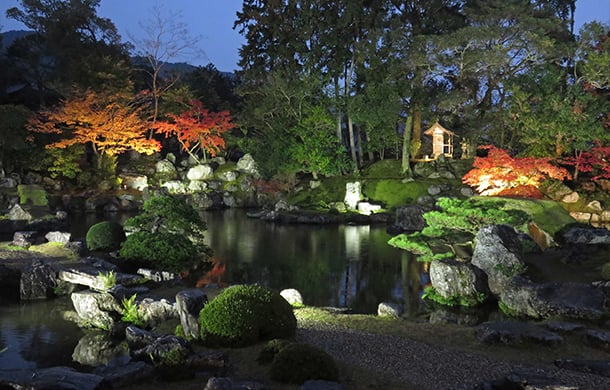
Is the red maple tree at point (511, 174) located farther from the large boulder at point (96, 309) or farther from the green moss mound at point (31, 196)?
the green moss mound at point (31, 196)

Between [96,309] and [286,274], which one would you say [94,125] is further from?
[96,309]

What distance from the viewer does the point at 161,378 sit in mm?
6301

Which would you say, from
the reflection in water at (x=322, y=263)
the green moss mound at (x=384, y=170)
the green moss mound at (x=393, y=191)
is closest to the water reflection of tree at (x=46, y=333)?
the reflection in water at (x=322, y=263)

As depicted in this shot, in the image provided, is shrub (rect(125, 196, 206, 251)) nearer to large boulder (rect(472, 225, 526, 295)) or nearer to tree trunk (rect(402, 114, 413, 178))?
large boulder (rect(472, 225, 526, 295))

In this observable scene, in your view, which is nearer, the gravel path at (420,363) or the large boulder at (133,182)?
the gravel path at (420,363)

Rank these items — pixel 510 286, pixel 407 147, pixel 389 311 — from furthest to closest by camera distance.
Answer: pixel 407 147, pixel 510 286, pixel 389 311

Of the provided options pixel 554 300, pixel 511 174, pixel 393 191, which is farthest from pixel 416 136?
pixel 554 300

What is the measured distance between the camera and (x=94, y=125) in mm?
31812

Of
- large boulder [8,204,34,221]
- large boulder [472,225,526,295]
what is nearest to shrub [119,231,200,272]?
large boulder [472,225,526,295]

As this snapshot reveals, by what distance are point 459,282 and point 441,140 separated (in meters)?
23.0

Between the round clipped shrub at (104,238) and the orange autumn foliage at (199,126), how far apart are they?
65.4 feet

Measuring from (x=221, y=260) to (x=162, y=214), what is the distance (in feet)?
8.76

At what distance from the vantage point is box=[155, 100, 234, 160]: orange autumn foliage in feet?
117

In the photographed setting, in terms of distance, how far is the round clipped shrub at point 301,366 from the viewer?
19.4ft
